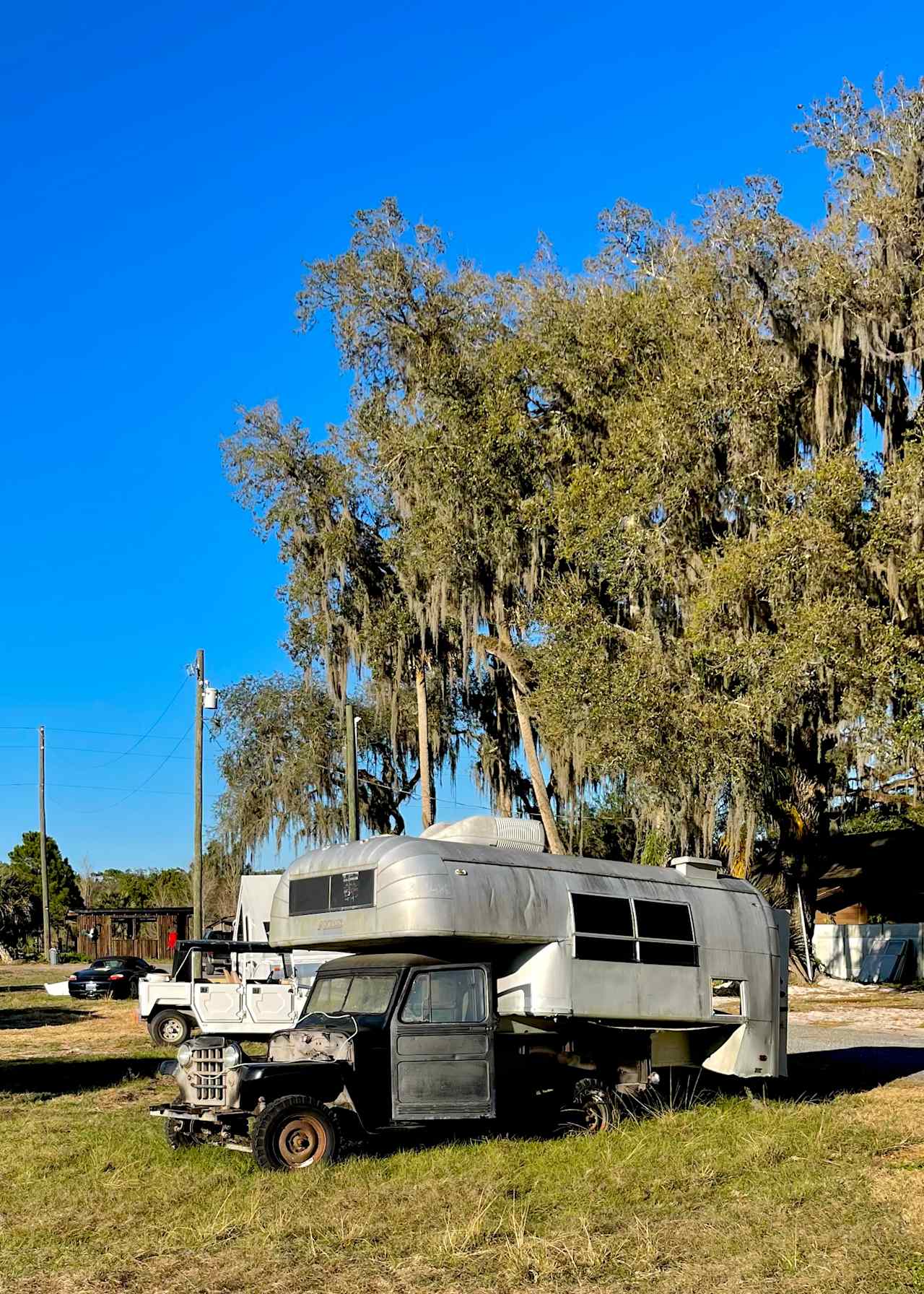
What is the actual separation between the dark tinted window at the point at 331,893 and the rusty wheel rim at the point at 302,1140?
6.20 ft

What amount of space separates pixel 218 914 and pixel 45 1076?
38.4 m

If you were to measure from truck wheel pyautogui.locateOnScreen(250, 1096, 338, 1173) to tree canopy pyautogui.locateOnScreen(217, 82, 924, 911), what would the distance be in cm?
1233

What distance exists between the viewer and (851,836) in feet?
133

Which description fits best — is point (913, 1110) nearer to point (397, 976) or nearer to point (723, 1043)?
point (723, 1043)

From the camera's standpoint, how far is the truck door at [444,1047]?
9.97 m

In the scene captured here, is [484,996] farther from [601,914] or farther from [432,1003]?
[601,914]

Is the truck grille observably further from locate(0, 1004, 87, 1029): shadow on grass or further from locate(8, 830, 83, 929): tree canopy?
locate(8, 830, 83, 929): tree canopy

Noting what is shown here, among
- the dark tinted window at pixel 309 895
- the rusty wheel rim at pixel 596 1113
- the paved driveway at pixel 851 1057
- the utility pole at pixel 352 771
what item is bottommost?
the paved driveway at pixel 851 1057

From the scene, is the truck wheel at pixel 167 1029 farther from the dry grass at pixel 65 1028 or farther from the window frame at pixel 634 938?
the window frame at pixel 634 938

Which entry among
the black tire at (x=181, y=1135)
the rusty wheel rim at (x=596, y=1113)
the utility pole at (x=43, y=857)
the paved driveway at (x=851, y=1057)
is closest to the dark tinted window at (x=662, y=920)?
the rusty wheel rim at (x=596, y=1113)

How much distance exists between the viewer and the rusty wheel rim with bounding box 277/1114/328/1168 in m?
9.48

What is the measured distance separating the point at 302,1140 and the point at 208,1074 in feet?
2.93

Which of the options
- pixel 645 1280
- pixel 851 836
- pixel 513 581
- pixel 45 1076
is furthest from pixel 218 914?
pixel 645 1280

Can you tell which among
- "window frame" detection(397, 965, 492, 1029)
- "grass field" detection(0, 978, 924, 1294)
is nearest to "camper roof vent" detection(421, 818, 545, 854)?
"window frame" detection(397, 965, 492, 1029)
